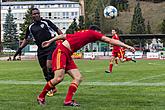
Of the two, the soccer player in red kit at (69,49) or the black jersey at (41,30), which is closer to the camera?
the soccer player in red kit at (69,49)

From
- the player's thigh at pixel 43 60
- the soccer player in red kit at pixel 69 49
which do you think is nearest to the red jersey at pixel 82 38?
the soccer player in red kit at pixel 69 49

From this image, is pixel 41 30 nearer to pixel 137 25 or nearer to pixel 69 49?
pixel 69 49

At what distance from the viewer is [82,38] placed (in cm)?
1005

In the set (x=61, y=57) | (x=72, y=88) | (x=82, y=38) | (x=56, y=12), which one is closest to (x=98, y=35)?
(x=82, y=38)

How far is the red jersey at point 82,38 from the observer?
998cm

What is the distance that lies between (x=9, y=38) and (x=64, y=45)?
116457 millimetres

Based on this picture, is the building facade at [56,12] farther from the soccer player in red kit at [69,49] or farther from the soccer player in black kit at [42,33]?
the soccer player in red kit at [69,49]

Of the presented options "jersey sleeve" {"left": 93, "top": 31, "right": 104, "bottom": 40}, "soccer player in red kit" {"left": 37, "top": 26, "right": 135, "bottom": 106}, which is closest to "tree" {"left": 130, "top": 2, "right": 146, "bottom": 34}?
"soccer player in red kit" {"left": 37, "top": 26, "right": 135, "bottom": 106}

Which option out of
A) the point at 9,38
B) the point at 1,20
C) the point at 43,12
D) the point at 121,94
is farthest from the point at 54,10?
the point at 121,94

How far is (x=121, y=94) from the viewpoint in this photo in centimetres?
1252

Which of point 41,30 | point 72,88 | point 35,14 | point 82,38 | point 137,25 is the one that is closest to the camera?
point 82,38

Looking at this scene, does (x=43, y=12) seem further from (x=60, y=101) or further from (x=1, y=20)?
(x=60, y=101)

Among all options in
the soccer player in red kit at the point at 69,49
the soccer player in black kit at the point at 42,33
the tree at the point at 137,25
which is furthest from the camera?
the tree at the point at 137,25

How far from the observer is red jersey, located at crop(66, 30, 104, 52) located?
998cm
